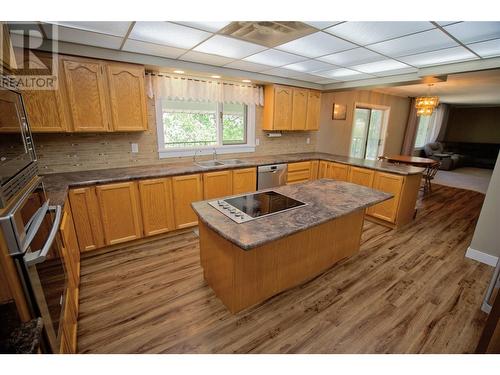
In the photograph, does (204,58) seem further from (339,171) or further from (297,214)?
(339,171)

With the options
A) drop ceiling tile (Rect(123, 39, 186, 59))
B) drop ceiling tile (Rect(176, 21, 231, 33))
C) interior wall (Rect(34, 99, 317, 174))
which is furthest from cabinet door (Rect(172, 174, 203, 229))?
drop ceiling tile (Rect(176, 21, 231, 33))

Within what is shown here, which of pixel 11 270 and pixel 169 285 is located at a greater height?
pixel 11 270

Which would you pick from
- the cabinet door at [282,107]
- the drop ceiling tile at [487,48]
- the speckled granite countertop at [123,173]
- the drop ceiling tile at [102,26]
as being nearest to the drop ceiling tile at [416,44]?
the drop ceiling tile at [487,48]

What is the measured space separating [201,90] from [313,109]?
2.34 meters

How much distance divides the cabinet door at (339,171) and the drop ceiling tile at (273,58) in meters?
1.98

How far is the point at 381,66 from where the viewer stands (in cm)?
326

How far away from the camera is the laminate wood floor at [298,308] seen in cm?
164

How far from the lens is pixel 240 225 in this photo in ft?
5.22

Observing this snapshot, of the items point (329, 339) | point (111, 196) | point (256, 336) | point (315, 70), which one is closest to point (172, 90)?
point (111, 196)

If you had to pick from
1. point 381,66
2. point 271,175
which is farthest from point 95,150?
point 381,66

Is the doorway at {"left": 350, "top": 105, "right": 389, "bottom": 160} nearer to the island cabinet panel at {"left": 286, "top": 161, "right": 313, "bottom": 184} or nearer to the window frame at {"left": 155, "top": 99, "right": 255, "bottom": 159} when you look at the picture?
the island cabinet panel at {"left": 286, "top": 161, "right": 313, "bottom": 184}

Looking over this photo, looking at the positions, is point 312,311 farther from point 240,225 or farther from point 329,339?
point 240,225

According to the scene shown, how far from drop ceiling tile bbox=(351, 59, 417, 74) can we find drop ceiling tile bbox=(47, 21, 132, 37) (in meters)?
2.95
